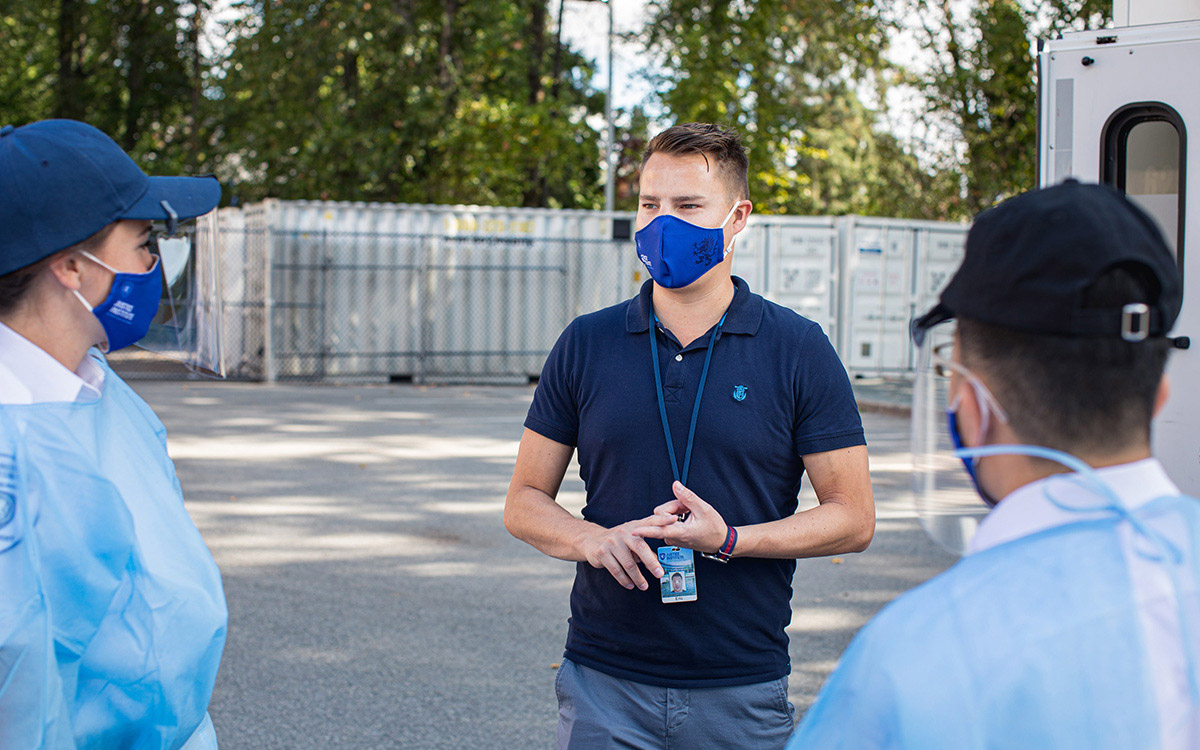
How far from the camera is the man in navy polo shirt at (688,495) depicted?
225 cm

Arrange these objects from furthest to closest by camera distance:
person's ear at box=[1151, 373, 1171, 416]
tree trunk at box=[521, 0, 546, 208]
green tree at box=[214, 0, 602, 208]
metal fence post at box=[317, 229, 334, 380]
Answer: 1. tree trunk at box=[521, 0, 546, 208]
2. green tree at box=[214, 0, 602, 208]
3. metal fence post at box=[317, 229, 334, 380]
4. person's ear at box=[1151, 373, 1171, 416]

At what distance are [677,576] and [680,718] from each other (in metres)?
0.30

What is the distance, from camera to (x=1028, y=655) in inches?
38.2

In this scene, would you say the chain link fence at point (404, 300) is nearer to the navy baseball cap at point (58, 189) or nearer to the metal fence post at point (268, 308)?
the metal fence post at point (268, 308)

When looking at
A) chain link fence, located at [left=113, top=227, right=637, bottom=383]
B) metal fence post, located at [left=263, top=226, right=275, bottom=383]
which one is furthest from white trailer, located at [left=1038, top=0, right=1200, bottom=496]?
metal fence post, located at [left=263, top=226, right=275, bottom=383]

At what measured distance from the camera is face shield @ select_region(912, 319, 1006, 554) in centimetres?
138

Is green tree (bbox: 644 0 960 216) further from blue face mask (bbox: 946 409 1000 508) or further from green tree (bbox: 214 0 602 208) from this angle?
blue face mask (bbox: 946 409 1000 508)

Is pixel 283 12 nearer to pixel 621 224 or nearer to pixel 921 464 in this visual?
A: pixel 621 224

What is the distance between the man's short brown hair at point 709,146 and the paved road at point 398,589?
2626 millimetres

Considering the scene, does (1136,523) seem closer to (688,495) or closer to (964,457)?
A: (964,457)

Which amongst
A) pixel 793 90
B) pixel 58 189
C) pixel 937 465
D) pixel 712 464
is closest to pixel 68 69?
pixel 793 90

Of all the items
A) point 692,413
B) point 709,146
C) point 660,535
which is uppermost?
point 709,146

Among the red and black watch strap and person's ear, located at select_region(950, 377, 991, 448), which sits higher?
person's ear, located at select_region(950, 377, 991, 448)

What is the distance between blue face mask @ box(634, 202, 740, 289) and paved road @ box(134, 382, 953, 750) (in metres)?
A: 2.45
